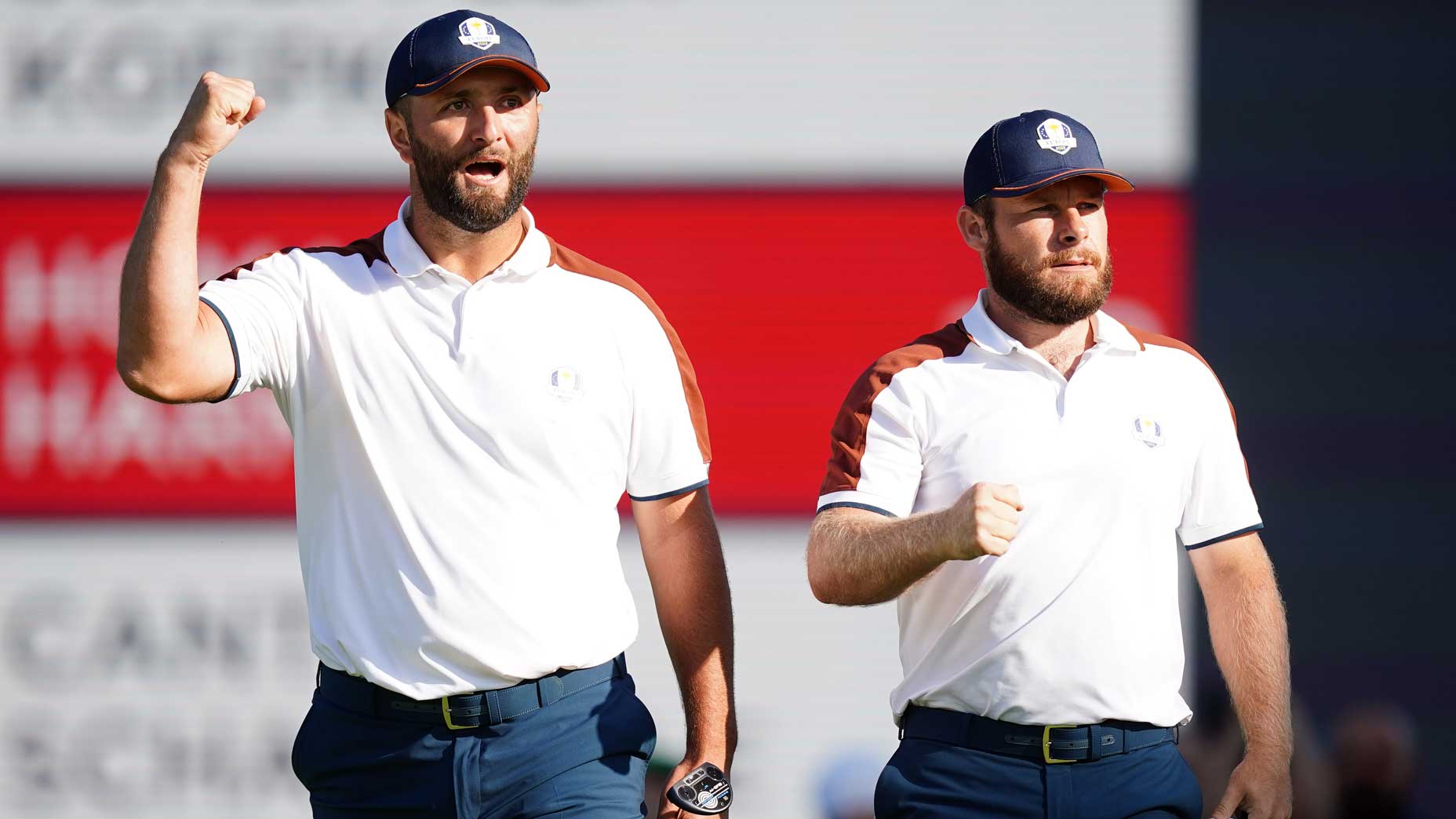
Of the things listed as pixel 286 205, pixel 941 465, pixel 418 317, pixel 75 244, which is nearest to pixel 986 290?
pixel 941 465

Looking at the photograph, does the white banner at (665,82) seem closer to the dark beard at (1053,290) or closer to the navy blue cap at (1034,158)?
the navy blue cap at (1034,158)

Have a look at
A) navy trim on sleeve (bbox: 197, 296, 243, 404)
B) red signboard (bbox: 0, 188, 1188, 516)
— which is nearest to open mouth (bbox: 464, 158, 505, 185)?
navy trim on sleeve (bbox: 197, 296, 243, 404)

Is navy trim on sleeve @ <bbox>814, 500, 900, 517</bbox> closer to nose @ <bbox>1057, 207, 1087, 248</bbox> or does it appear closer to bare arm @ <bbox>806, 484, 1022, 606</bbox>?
bare arm @ <bbox>806, 484, 1022, 606</bbox>

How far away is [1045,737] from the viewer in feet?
Answer: 9.10

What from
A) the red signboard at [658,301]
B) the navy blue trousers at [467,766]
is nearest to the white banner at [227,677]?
the red signboard at [658,301]

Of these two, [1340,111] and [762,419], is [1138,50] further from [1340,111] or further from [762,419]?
[762,419]

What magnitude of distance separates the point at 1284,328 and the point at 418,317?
3.22 meters

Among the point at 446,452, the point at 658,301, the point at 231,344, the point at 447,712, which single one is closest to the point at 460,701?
the point at 447,712

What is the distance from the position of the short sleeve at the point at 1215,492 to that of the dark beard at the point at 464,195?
1234 mm

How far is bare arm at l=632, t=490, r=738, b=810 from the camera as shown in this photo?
2920 millimetres

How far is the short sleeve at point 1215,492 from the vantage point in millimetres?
2990

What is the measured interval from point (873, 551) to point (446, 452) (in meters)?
0.69

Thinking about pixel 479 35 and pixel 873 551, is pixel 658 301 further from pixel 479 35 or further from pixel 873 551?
pixel 873 551

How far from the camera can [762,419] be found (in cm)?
511
